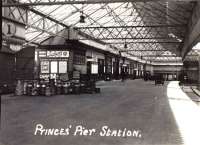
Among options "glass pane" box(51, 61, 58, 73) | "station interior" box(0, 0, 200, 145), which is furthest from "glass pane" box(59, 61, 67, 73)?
"glass pane" box(51, 61, 58, 73)

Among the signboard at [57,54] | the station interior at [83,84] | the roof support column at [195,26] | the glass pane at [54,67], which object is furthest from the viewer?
the glass pane at [54,67]

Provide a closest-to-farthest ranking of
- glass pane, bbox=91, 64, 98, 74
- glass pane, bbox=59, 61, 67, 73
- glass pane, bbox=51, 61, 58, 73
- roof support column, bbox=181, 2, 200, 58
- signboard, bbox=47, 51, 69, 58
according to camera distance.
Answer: roof support column, bbox=181, 2, 200, 58, signboard, bbox=47, 51, 69, 58, glass pane, bbox=59, 61, 67, 73, glass pane, bbox=51, 61, 58, 73, glass pane, bbox=91, 64, 98, 74

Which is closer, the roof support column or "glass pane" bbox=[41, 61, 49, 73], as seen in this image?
the roof support column

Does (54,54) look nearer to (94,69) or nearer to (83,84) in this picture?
(94,69)

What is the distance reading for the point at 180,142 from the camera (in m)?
5.00

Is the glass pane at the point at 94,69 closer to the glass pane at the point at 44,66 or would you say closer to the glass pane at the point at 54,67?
the glass pane at the point at 54,67

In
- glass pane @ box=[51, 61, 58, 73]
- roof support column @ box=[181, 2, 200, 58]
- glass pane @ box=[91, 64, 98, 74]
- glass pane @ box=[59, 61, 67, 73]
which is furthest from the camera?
glass pane @ box=[91, 64, 98, 74]

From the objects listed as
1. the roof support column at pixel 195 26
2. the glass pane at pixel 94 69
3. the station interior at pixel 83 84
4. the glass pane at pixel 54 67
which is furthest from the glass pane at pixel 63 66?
the roof support column at pixel 195 26

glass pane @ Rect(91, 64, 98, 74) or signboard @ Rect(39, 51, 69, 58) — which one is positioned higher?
signboard @ Rect(39, 51, 69, 58)

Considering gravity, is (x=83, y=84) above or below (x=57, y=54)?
below

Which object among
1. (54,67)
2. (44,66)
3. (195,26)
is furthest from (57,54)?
(195,26)

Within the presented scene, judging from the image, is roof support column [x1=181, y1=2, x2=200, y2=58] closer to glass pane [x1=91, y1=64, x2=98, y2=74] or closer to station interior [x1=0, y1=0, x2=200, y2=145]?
station interior [x1=0, y1=0, x2=200, y2=145]

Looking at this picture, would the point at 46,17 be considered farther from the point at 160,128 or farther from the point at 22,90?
the point at 160,128

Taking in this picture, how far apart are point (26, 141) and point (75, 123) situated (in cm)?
205
